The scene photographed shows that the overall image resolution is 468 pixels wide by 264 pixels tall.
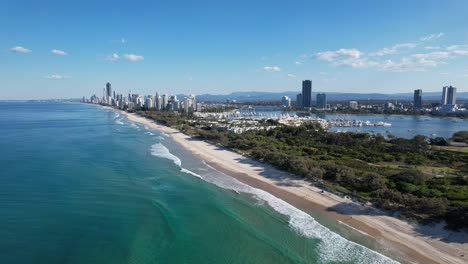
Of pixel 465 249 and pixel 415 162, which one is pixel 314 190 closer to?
pixel 465 249

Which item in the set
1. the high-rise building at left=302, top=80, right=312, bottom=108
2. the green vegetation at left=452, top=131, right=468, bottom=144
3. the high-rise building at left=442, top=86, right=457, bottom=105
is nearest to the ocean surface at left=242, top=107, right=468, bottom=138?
the green vegetation at left=452, top=131, right=468, bottom=144

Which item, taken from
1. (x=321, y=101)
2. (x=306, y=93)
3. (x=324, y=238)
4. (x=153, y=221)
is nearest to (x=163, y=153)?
(x=153, y=221)

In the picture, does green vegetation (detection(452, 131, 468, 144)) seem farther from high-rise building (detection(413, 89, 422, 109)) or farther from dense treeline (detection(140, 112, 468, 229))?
high-rise building (detection(413, 89, 422, 109))

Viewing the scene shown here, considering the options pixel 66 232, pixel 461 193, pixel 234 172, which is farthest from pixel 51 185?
pixel 461 193

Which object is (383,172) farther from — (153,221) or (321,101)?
(321,101)

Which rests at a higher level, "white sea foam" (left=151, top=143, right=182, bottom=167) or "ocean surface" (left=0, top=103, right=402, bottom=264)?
"white sea foam" (left=151, top=143, right=182, bottom=167)
